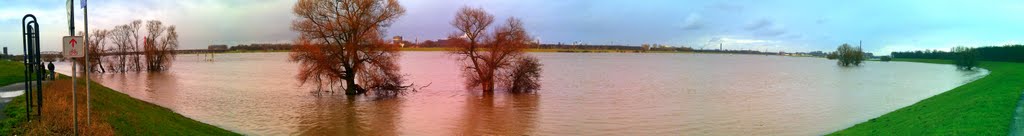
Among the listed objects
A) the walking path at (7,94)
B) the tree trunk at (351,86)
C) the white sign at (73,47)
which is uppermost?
the white sign at (73,47)

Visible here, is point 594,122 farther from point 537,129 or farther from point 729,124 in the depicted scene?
point 729,124

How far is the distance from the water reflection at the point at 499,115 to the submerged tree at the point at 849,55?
346 feet

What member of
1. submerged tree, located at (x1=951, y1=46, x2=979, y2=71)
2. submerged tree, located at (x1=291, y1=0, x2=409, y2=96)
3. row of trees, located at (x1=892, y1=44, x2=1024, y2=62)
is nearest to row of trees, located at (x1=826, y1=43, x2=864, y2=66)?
row of trees, located at (x1=892, y1=44, x2=1024, y2=62)

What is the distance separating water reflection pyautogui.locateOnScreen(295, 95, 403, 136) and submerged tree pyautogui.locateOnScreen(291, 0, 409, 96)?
182 centimetres

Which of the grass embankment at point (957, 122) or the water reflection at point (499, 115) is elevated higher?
the grass embankment at point (957, 122)

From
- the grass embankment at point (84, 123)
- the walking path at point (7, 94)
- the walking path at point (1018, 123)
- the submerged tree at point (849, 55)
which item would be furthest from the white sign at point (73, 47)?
the submerged tree at point (849, 55)

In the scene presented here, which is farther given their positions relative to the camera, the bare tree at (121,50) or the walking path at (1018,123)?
the bare tree at (121,50)

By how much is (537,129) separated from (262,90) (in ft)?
90.2

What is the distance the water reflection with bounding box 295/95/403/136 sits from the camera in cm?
2473

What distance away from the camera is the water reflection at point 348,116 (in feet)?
81.1

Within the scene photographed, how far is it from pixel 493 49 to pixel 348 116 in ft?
54.4

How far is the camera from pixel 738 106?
35.1 meters

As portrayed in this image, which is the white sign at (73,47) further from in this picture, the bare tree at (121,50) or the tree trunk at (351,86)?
the bare tree at (121,50)

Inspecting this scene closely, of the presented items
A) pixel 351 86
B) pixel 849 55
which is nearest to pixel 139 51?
pixel 351 86
